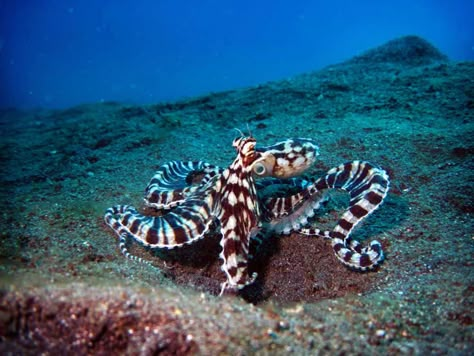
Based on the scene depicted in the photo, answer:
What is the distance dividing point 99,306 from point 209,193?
1611 mm

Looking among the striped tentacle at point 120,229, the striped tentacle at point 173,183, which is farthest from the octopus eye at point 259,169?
the striped tentacle at point 120,229

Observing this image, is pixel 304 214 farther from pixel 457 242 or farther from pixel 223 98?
pixel 223 98

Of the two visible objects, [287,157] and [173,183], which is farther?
[173,183]

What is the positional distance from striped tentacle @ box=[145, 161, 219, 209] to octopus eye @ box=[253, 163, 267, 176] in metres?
0.90

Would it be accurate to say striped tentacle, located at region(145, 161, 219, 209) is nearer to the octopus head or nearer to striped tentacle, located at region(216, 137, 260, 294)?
striped tentacle, located at region(216, 137, 260, 294)

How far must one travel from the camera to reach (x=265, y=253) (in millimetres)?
4125

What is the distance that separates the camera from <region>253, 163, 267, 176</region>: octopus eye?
11.5 feet

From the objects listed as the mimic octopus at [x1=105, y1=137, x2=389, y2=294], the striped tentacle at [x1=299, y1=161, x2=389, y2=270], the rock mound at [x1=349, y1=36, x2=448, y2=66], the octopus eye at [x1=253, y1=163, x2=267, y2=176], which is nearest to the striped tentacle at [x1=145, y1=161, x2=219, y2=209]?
the mimic octopus at [x1=105, y1=137, x2=389, y2=294]

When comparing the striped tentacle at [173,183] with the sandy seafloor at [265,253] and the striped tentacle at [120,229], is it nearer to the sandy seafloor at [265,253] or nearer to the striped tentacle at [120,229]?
the striped tentacle at [120,229]

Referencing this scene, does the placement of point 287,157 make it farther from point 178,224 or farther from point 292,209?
point 178,224

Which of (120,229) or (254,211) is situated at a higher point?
(254,211)

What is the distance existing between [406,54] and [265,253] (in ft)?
35.5

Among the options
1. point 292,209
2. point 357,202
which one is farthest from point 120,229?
point 357,202

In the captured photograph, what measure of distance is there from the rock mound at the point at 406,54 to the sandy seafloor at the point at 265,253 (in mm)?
2420
